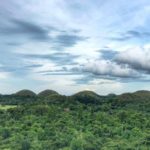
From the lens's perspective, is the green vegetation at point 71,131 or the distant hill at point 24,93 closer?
the green vegetation at point 71,131

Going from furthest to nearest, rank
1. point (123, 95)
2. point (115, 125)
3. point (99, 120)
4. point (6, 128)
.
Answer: point (123, 95) < point (99, 120) < point (115, 125) < point (6, 128)

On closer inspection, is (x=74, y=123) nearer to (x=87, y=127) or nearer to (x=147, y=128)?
(x=87, y=127)

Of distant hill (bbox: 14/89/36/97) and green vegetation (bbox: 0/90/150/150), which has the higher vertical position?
distant hill (bbox: 14/89/36/97)

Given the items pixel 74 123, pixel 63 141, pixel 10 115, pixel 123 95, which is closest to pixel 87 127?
pixel 74 123

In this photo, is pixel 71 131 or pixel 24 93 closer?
pixel 71 131

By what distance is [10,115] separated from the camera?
54.3 m

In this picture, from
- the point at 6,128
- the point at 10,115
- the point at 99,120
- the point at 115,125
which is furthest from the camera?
the point at 10,115

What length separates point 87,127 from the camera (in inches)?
1714

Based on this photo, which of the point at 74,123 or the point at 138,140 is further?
the point at 74,123

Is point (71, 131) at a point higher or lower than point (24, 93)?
lower

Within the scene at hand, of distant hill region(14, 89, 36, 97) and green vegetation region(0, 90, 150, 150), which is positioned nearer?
green vegetation region(0, 90, 150, 150)

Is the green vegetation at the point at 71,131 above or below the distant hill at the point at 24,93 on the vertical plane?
below

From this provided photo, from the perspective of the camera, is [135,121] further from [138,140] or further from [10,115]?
[10,115]

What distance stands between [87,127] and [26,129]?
6.35m
